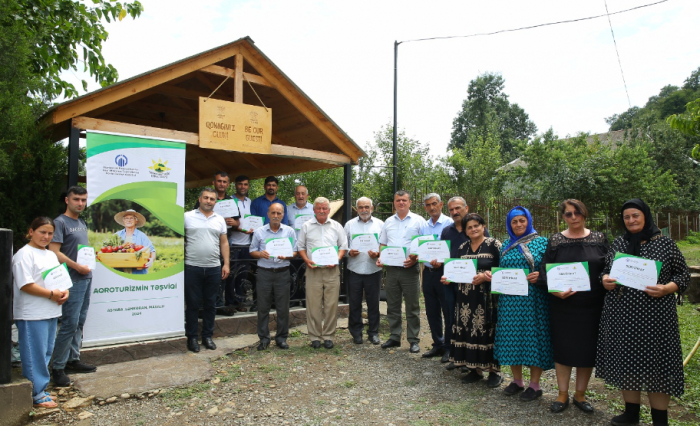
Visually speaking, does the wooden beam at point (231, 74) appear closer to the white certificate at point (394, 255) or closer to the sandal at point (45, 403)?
the white certificate at point (394, 255)

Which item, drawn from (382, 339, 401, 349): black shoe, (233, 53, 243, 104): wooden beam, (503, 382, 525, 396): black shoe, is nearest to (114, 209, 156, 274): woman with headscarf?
(233, 53, 243, 104): wooden beam

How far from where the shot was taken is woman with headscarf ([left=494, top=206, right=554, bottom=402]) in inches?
154

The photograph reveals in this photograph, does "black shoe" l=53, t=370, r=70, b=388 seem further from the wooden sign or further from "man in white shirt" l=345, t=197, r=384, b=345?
"man in white shirt" l=345, t=197, r=384, b=345

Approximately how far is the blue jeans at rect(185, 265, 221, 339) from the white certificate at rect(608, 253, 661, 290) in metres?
4.17

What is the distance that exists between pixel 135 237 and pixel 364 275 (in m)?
2.78

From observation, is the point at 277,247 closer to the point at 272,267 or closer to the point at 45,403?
the point at 272,267

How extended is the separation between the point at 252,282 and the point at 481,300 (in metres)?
4.07

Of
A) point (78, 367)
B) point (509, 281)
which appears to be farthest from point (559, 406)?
point (78, 367)

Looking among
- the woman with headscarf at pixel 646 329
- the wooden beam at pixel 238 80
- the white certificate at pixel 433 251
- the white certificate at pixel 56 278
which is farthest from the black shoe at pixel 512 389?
the wooden beam at pixel 238 80

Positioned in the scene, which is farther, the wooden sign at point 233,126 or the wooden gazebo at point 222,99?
the wooden sign at point 233,126

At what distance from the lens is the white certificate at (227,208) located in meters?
6.30

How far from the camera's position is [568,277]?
3549 millimetres

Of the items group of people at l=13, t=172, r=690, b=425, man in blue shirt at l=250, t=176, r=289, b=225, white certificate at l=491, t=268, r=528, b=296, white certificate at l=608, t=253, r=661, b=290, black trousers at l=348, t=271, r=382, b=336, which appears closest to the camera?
white certificate at l=608, t=253, r=661, b=290

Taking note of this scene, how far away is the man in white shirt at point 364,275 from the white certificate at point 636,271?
2.96 m
